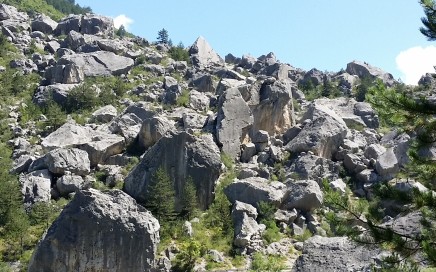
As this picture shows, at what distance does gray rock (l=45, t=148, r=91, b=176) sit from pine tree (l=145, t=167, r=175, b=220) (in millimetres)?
7489

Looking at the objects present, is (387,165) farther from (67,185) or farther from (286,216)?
(67,185)

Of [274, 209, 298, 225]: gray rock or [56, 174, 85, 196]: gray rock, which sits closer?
[274, 209, 298, 225]: gray rock

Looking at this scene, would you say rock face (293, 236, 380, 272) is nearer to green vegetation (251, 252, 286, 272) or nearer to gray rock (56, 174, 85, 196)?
green vegetation (251, 252, 286, 272)

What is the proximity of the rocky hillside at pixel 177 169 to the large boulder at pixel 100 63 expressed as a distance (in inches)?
10.8

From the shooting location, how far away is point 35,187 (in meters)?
37.5

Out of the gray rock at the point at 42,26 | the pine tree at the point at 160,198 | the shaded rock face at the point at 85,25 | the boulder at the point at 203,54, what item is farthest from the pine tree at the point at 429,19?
the gray rock at the point at 42,26

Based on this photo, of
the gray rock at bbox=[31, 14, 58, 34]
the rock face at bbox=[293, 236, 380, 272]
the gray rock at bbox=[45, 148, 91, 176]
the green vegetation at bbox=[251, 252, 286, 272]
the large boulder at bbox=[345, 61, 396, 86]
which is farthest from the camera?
the gray rock at bbox=[31, 14, 58, 34]

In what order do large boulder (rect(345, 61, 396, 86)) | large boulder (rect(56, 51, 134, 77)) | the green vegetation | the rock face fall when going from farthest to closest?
large boulder (rect(345, 61, 396, 86)) < large boulder (rect(56, 51, 134, 77)) < the green vegetation < the rock face

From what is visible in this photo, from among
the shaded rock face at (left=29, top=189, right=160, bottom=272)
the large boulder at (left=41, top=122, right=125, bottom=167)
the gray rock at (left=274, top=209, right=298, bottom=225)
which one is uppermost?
the large boulder at (left=41, top=122, right=125, bottom=167)

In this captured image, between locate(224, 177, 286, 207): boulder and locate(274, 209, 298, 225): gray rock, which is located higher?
locate(224, 177, 286, 207): boulder

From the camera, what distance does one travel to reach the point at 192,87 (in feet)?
208

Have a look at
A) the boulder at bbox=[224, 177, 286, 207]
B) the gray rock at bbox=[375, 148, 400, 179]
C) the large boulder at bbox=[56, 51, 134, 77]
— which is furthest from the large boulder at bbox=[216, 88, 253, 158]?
the large boulder at bbox=[56, 51, 134, 77]

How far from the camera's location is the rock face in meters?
22.4

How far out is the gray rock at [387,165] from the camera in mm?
42125
